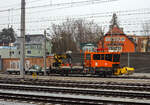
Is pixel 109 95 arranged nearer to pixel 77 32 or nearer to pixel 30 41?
pixel 77 32

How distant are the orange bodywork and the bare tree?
89.1 ft

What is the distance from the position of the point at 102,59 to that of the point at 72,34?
1257 inches

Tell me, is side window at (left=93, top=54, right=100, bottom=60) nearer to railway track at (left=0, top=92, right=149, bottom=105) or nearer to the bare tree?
railway track at (left=0, top=92, right=149, bottom=105)

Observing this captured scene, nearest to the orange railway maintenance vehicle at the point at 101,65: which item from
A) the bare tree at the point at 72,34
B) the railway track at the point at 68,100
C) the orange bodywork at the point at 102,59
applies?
the orange bodywork at the point at 102,59

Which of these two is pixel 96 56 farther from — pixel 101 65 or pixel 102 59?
pixel 101 65

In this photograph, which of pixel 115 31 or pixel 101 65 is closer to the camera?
pixel 101 65

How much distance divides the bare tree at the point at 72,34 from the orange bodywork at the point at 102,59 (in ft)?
89.1

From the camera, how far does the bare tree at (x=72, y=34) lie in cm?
5740

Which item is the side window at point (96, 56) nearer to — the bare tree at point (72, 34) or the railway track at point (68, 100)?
the railway track at point (68, 100)

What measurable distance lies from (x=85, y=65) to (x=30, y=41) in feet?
153

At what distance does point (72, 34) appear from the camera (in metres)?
60.8

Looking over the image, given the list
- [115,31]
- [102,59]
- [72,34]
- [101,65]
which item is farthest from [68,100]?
[115,31]

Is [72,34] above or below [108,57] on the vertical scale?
above

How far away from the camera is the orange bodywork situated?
96.7 feet
